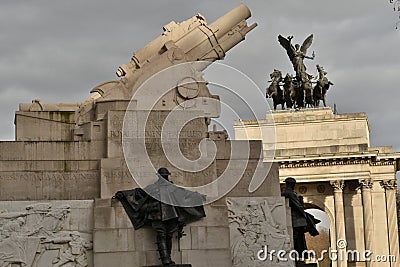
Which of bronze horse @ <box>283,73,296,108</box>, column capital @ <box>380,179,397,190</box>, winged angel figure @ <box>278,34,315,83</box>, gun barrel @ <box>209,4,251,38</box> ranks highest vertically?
winged angel figure @ <box>278,34,315,83</box>

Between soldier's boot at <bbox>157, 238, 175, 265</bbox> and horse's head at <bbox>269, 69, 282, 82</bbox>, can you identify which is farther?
horse's head at <bbox>269, 69, 282, 82</bbox>

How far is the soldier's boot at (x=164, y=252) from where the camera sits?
60.3ft

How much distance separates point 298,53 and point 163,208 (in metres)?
45.9

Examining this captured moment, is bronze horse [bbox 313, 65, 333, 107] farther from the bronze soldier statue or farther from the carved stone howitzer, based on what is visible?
the bronze soldier statue

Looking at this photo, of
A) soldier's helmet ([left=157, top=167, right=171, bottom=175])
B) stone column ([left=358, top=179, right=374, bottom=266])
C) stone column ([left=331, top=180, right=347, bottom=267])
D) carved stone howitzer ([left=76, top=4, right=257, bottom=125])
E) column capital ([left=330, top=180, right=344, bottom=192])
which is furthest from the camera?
column capital ([left=330, top=180, right=344, bottom=192])

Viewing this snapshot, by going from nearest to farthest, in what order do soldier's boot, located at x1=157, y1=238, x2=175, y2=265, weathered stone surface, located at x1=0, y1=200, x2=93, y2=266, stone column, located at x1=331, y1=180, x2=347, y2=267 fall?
1. soldier's boot, located at x1=157, y1=238, x2=175, y2=265
2. weathered stone surface, located at x1=0, y1=200, x2=93, y2=266
3. stone column, located at x1=331, y1=180, x2=347, y2=267

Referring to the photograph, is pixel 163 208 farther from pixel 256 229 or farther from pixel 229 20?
pixel 229 20

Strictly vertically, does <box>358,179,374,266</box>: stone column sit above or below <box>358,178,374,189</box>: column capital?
below

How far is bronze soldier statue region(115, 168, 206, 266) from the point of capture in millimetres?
18422

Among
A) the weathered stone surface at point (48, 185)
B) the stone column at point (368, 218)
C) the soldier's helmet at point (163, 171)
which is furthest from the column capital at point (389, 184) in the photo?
the soldier's helmet at point (163, 171)

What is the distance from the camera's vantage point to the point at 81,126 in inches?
822

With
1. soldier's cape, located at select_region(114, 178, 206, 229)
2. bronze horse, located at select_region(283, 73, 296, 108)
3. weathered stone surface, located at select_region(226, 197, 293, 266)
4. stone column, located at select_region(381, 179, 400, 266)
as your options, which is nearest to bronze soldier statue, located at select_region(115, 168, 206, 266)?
soldier's cape, located at select_region(114, 178, 206, 229)
